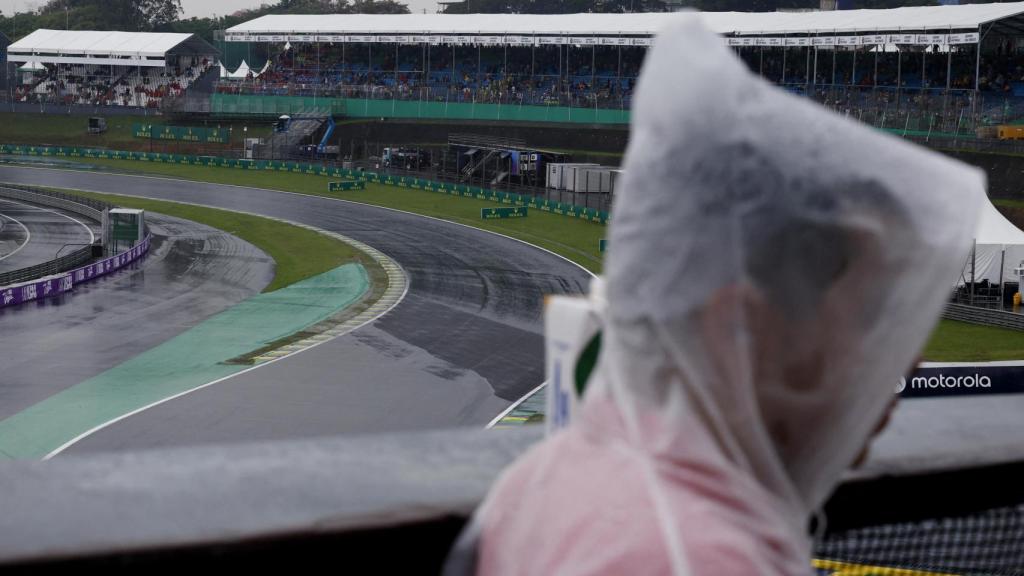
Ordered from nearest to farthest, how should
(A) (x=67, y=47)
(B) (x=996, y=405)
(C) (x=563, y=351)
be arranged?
(C) (x=563, y=351), (B) (x=996, y=405), (A) (x=67, y=47)

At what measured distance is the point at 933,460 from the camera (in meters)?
2.62

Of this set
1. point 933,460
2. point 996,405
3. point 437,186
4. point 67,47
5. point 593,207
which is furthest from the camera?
point 67,47

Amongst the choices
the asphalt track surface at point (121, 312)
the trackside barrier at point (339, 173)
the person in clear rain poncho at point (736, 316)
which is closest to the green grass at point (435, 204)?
the trackside barrier at point (339, 173)

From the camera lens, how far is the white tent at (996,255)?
3725 centimetres

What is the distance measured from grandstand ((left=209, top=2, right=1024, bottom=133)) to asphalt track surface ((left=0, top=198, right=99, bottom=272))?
29.4m

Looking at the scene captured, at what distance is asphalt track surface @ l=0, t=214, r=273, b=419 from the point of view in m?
32.1

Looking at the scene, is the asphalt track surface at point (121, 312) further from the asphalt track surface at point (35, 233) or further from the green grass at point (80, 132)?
the green grass at point (80, 132)

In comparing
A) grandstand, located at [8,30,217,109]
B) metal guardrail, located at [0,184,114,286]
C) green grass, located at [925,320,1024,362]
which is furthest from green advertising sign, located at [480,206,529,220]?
grandstand, located at [8,30,217,109]

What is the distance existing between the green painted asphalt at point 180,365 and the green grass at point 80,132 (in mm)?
48934

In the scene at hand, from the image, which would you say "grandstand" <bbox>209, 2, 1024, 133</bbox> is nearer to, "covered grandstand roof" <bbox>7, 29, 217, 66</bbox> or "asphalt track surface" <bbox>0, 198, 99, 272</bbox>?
"covered grandstand roof" <bbox>7, 29, 217, 66</bbox>

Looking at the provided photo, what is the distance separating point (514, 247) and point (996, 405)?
5259 centimetres

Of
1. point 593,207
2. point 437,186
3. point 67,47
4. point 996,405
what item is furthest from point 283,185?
point 996,405

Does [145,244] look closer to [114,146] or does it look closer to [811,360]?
[114,146]

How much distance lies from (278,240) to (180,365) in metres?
24.9
